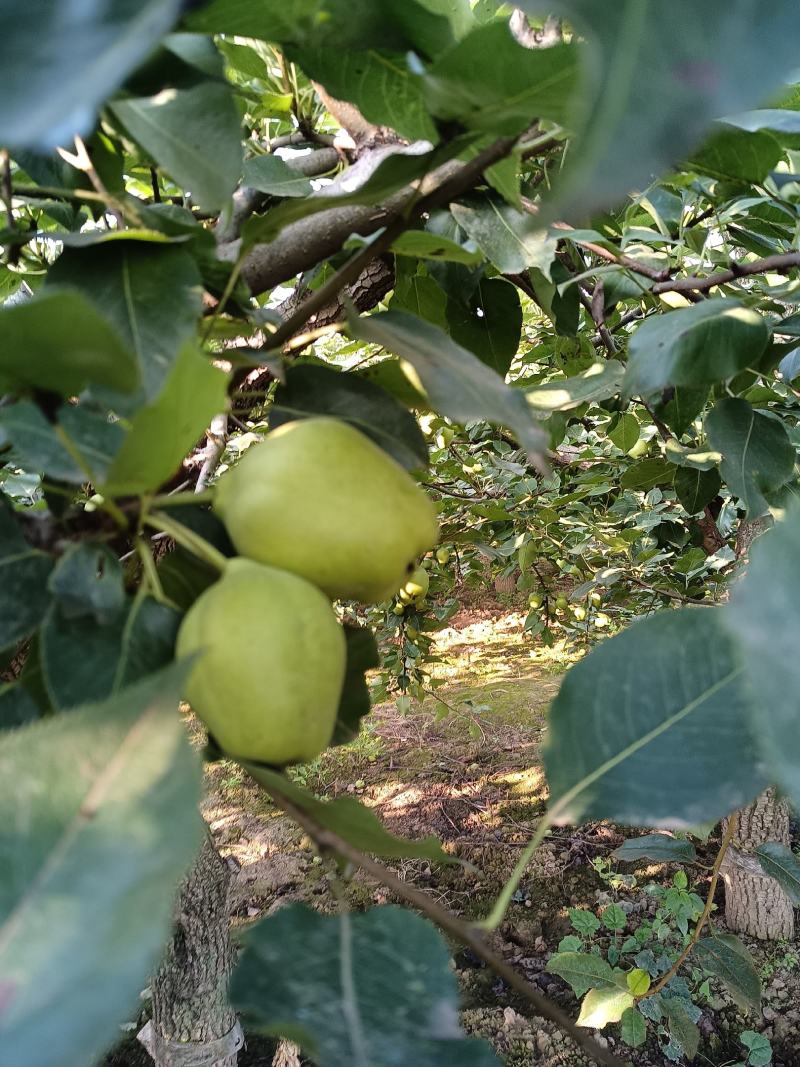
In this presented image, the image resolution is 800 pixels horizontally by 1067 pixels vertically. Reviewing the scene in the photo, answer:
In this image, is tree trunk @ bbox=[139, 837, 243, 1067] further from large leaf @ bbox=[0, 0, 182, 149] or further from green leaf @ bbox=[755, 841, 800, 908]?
large leaf @ bbox=[0, 0, 182, 149]

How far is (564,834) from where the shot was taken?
3078mm

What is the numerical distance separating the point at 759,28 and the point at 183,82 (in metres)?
0.30

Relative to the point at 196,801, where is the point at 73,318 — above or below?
above

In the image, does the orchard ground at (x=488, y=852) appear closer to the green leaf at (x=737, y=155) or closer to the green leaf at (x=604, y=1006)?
the green leaf at (x=604, y=1006)

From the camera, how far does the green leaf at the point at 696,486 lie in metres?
1.18

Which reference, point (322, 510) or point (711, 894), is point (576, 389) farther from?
point (711, 894)

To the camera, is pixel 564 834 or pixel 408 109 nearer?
pixel 408 109

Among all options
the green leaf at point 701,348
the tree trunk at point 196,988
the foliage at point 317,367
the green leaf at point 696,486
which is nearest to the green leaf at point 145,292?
the foliage at point 317,367

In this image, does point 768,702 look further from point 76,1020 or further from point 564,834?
point 564,834

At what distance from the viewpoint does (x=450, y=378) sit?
A: 38 cm

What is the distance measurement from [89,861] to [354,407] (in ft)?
0.90

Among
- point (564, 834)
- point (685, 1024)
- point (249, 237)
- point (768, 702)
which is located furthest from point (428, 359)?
point (564, 834)

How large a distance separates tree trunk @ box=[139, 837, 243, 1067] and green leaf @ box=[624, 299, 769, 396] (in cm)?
162

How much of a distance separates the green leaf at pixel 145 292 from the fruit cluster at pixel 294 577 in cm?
7
